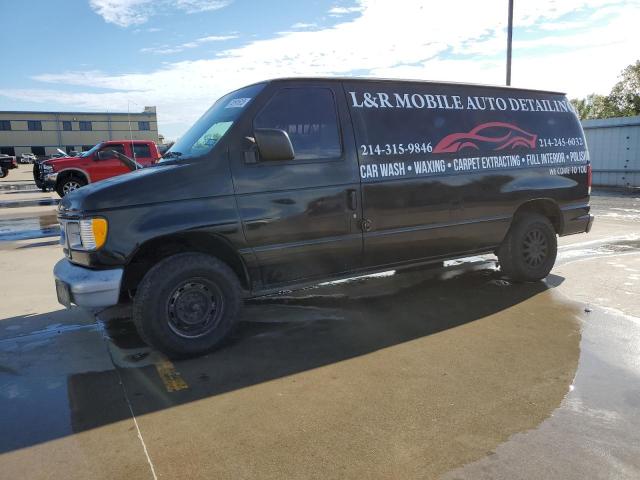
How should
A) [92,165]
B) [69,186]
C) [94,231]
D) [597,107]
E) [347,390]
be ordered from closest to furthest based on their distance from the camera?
[347,390] < [94,231] < [69,186] < [92,165] < [597,107]

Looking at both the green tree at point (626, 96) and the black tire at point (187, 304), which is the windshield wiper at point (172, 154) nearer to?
the black tire at point (187, 304)

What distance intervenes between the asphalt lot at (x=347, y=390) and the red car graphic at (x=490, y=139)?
166 cm

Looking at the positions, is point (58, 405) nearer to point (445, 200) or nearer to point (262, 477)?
point (262, 477)

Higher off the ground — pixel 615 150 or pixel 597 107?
pixel 597 107

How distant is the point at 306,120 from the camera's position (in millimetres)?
4293

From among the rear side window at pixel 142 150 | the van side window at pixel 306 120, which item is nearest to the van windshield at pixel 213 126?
the van side window at pixel 306 120

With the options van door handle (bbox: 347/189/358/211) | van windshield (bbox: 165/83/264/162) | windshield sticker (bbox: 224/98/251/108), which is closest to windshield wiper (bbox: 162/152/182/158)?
van windshield (bbox: 165/83/264/162)

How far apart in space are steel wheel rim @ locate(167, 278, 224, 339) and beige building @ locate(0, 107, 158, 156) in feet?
236

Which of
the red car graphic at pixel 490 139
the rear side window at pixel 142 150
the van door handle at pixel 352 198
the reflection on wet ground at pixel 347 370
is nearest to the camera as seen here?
the reflection on wet ground at pixel 347 370

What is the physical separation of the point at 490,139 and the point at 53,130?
80432mm

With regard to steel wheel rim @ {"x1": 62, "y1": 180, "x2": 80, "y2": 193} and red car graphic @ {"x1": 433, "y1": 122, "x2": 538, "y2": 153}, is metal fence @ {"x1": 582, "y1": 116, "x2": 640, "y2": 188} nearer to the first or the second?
red car graphic @ {"x1": 433, "y1": 122, "x2": 538, "y2": 153}

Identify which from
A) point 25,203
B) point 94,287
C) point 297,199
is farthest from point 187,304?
point 25,203

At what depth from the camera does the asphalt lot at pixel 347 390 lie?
2.60 m

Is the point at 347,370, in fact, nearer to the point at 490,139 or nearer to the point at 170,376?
the point at 170,376
